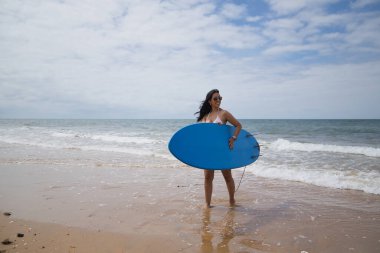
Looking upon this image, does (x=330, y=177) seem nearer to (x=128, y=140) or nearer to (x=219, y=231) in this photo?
(x=219, y=231)

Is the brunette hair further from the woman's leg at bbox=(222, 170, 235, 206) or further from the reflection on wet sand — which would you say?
the reflection on wet sand

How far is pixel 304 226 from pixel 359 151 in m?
9.84

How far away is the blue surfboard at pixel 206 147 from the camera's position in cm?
411

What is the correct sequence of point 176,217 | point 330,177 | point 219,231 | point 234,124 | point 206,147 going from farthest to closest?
point 330,177 → point 206,147 → point 234,124 → point 176,217 → point 219,231

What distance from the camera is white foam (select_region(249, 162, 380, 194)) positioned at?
583cm

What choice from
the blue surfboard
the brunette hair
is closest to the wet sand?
the blue surfboard

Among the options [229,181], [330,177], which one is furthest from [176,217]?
[330,177]

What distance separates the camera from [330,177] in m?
6.41

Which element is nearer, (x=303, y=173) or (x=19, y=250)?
(x=19, y=250)

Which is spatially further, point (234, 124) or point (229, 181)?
point (229, 181)

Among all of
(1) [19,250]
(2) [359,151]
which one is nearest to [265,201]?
(1) [19,250]

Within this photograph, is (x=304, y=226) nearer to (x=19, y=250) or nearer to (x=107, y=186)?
(x=19, y=250)

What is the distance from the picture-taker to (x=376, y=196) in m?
5.16

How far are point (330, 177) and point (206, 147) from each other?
368 cm
